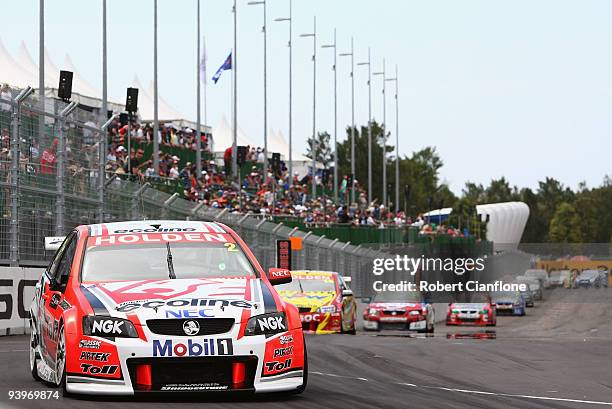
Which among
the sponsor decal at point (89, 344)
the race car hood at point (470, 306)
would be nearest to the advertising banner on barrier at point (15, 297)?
the sponsor decal at point (89, 344)

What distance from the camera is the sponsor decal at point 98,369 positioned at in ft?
30.2

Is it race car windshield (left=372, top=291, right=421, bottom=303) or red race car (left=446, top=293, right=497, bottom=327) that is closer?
race car windshield (left=372, top=291, right=421, bottom=303)

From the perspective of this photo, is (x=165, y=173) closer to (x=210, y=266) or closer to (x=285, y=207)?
(x=285, y=207)

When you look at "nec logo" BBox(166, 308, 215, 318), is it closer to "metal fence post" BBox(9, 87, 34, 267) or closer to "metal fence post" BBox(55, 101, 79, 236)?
"metal fence post" BBox(9, 87, 34, 267)

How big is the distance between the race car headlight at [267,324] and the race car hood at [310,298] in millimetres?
15509

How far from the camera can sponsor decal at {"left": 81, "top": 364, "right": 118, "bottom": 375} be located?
9.20m

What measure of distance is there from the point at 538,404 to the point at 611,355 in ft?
23.2

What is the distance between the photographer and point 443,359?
50.3 ft

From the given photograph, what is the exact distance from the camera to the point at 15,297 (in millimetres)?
18797

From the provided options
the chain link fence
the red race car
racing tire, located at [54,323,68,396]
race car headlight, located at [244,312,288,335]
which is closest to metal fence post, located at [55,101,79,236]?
the chain link fence

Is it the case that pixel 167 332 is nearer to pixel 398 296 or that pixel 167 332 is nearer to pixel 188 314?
pixel 188 314

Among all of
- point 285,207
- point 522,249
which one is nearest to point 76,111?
point 285,207

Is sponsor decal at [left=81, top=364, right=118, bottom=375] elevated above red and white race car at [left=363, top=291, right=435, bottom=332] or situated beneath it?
elevated above

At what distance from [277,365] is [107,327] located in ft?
3.89
